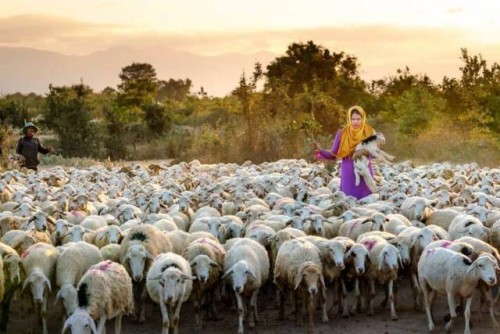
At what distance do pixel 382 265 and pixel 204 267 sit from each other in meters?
2.13

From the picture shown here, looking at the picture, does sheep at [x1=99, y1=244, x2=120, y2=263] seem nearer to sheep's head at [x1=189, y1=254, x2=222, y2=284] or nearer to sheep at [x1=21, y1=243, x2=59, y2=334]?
sheep at [x1=21, y1=243, x2=59, y2=334]

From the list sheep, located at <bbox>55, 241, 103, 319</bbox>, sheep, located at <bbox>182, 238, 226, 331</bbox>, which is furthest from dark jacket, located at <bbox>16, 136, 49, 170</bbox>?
sheep, located at <bbox>182, 238, 226, 331</bbox>

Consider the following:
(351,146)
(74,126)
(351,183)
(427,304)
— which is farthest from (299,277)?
(74,126)

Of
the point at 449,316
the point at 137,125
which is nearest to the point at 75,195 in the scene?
the point at 449,316

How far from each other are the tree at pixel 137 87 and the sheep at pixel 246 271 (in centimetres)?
3762

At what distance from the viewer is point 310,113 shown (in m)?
31.5

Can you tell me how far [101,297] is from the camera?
7988 millimetres

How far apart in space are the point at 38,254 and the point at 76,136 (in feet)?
85.6

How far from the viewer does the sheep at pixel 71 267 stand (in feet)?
28.6

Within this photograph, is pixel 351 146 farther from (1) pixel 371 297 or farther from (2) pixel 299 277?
(2) pixel 299 277

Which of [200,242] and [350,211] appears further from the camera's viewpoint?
[350,211]

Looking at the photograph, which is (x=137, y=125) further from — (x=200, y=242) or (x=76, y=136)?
(x=200, y=242)

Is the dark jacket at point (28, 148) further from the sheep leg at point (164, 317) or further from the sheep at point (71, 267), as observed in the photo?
the sheep leg at point (164, 317)

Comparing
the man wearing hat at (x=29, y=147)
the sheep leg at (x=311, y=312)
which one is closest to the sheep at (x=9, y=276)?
the sheep leg at (x=311, y=312)
